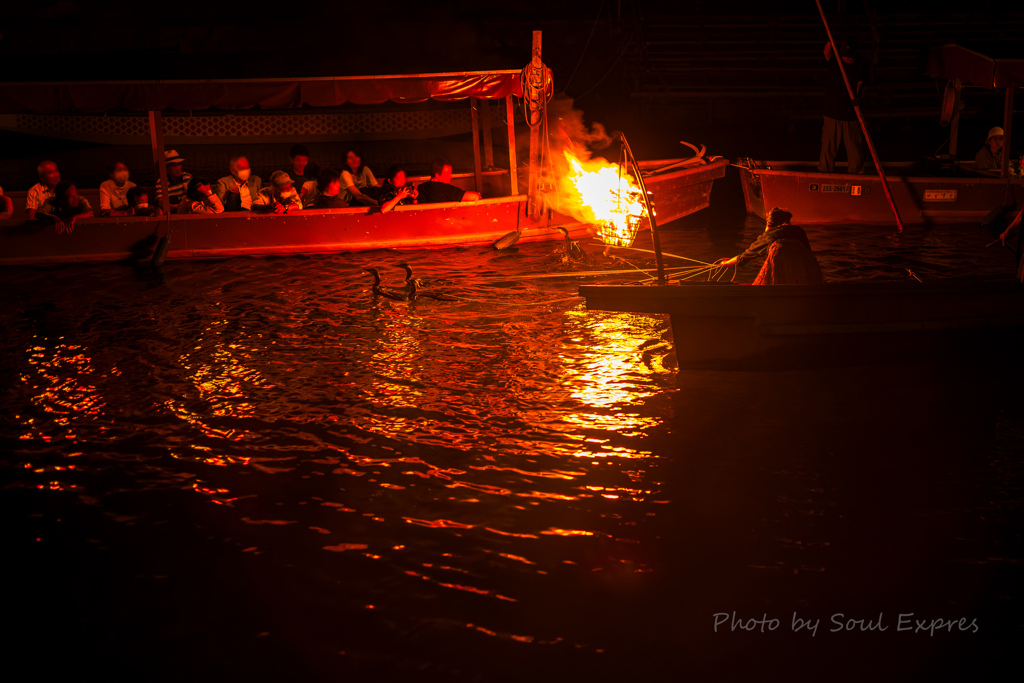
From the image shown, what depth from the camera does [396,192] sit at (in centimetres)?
1329

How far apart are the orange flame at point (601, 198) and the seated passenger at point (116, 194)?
7.00m

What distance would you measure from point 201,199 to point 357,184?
254 cm

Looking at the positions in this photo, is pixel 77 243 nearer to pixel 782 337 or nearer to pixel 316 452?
pixel 316 452

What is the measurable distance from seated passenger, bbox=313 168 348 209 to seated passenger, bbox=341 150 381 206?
1.13 ft

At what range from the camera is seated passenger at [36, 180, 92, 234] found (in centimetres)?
1219

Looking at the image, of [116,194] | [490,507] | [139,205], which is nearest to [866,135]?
[490,507]

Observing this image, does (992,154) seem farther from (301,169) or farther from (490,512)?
(490,512)

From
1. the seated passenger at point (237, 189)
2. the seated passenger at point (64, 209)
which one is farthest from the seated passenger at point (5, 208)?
the seated passenger at point (237, 189)

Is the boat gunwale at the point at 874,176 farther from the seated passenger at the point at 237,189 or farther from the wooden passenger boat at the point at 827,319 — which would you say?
the seated passenger at the point at 237,189

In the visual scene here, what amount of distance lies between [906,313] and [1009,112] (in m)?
7.76

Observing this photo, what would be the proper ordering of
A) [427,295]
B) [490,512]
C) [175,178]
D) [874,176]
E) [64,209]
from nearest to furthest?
[490,512]
[427,295]
[64,209]
[175,178]
[874,176]

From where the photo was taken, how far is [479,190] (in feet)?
48.3

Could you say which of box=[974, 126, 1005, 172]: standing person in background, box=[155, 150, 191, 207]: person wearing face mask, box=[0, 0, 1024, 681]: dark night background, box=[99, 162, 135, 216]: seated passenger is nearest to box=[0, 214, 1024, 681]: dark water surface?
box=[0, 0, 1024, 681]: dark night background

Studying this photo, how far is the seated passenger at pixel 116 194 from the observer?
1270 centimetres
